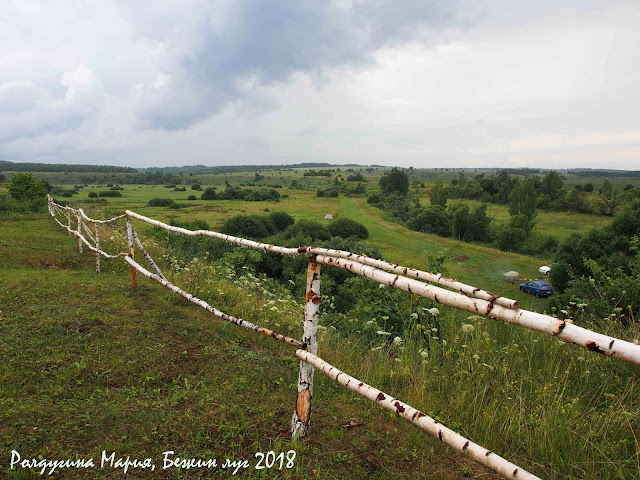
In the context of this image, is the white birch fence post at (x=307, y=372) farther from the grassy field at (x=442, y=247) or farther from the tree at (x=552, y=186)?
the tree at (x=552, y=186)

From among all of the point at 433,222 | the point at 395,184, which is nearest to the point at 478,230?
the point at 433,222

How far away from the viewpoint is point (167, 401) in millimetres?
3000

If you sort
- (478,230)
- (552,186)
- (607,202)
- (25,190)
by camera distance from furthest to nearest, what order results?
(552,186), (607,202), (478,230), (25,190)

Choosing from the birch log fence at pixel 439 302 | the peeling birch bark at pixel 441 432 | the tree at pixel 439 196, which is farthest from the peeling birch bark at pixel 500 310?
the tree at pixel 439 196

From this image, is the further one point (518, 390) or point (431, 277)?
point (518, 390)

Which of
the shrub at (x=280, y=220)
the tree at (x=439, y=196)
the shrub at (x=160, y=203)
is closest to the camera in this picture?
the shrub at (x=280, y=220)

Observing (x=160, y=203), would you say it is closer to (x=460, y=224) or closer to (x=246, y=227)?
(x=246, y=227)

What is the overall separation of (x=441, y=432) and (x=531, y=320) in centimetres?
72

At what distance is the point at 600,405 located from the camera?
335cm

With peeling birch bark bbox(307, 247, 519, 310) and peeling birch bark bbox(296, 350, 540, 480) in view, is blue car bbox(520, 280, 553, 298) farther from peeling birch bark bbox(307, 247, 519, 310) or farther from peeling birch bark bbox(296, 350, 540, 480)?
peeling birch bark bbox(296, 350, 540, 480)

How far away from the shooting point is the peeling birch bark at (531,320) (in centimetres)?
140

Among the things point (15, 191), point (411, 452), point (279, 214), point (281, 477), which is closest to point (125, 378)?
point (281, 477)

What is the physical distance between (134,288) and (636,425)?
599 centimetres

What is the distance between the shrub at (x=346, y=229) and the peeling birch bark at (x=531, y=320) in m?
52.7
